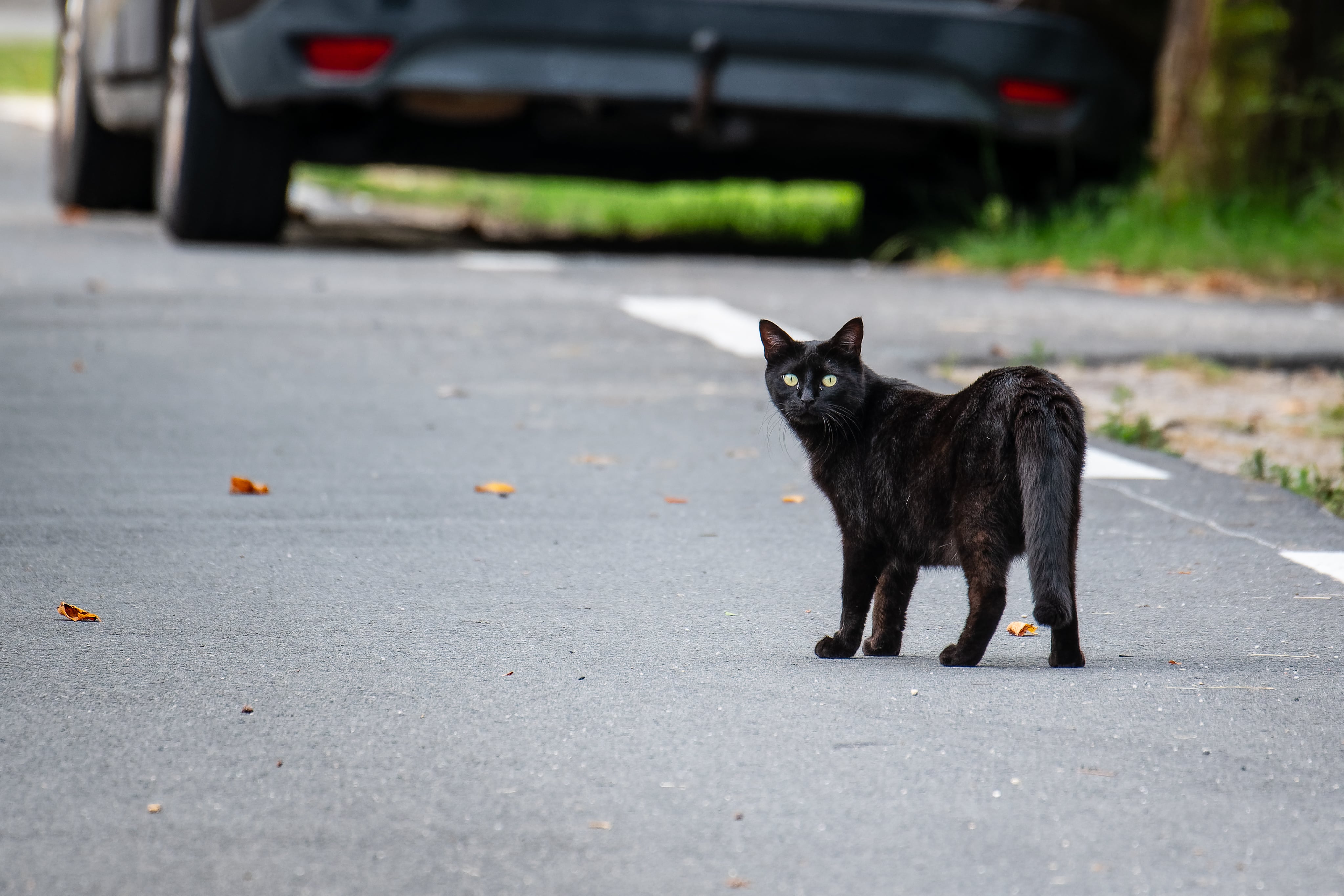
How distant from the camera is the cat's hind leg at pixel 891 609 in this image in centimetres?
346

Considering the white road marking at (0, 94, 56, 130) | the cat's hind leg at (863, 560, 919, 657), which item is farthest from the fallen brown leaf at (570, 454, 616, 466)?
the white road marking at (0, 94, 56, 130)

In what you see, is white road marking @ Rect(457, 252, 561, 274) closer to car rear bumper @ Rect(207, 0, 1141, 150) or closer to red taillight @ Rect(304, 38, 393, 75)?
car rear bumper @ Rect(207, 0, 1141, 150)

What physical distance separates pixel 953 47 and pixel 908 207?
3.20 metres

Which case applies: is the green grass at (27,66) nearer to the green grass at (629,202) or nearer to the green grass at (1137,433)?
the green grass at (629,202)

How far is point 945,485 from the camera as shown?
3283 mm

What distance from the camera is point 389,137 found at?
1018 centimetres

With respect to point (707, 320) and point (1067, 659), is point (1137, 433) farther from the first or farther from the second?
point (707, 320)

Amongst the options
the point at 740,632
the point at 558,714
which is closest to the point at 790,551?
the point at 740,632

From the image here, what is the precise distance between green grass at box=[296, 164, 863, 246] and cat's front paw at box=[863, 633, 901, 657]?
25.2 feet

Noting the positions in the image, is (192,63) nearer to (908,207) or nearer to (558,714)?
(908,207)

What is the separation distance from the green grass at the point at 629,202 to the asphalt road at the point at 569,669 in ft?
18.8

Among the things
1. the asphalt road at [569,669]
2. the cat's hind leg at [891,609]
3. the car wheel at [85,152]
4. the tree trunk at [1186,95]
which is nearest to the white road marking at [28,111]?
the car wheel at [85,152]

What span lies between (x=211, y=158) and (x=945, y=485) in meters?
6.74

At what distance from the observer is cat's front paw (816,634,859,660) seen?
341cm
